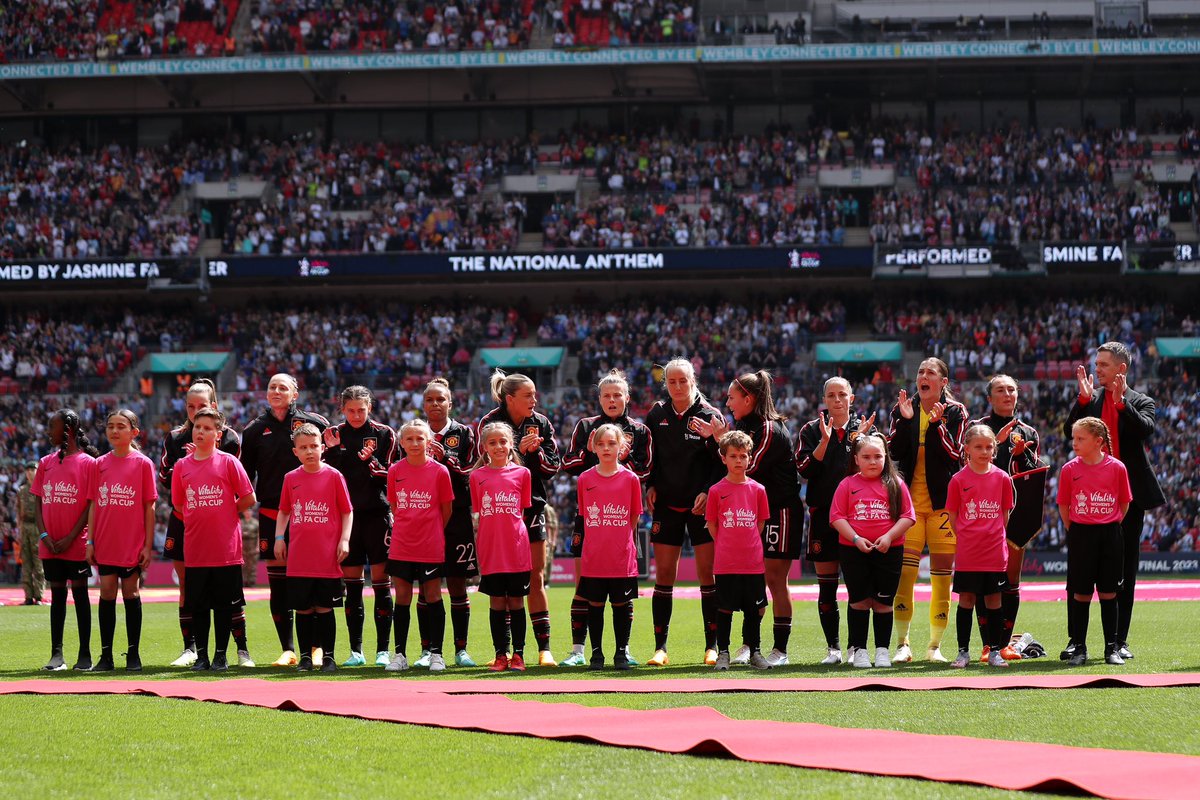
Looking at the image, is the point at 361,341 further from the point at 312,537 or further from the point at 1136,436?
the point at 1136,436

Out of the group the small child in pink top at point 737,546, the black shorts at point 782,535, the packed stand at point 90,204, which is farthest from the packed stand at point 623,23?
the small child in pink top at point 737,546

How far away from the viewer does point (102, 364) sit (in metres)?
40.0

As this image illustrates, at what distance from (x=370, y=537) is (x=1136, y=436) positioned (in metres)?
5.96

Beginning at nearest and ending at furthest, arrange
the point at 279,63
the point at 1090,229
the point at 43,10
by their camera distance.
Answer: the point at 1090,229
the point at 279,63
the point at 43,10

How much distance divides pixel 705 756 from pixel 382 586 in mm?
5639

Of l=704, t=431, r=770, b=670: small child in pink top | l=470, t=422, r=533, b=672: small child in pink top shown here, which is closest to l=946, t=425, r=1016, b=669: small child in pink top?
l=704, t=431, r=770, b=670: small child in pink top

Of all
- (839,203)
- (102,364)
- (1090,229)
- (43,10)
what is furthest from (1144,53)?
(43,10)

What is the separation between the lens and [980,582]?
10.1m

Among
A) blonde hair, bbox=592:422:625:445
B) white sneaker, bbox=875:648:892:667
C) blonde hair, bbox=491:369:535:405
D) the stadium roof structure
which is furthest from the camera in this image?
the stadium roof structure

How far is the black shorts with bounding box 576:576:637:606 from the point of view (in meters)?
10.3

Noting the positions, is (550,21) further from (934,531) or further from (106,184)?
(934,531)

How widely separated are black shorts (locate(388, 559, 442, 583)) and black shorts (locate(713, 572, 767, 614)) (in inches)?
86.7

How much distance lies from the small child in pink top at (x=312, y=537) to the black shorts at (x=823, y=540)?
11.5ft

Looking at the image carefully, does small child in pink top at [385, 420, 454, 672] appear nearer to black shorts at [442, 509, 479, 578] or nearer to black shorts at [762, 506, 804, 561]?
black shorts at [442, 509, 479, 578]
